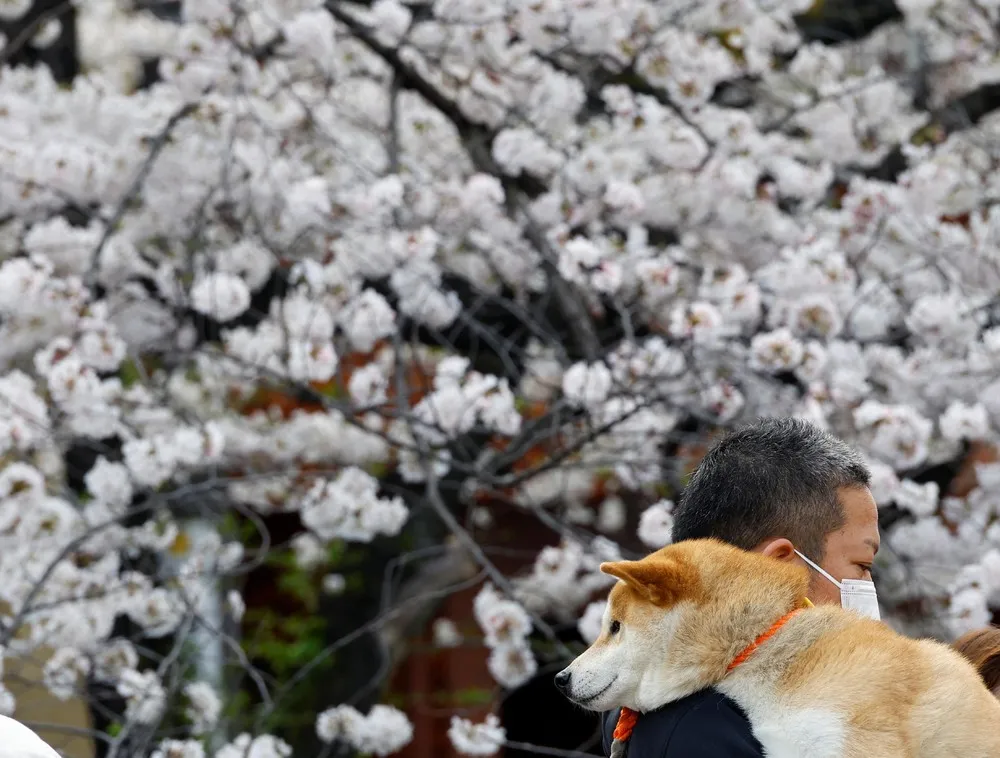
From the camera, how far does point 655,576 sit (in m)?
1.75

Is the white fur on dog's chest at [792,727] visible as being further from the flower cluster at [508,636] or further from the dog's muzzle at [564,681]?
the flower cluster at [508,636]

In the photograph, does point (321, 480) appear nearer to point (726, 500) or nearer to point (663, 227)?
point (663, 227)

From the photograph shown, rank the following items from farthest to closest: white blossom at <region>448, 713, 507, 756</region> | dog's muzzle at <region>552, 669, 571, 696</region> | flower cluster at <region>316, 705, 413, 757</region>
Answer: flower cluster at <region>316, 705, 413, 757</region> < white blossom at <region>448, 713, 507, 756</region> < dog's muzzle at <region>552, 669, 571, 696</region>

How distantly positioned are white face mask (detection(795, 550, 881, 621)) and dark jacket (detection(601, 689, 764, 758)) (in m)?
0.30

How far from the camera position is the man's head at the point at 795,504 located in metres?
1.92

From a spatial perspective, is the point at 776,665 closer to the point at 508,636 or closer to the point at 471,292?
the point at 508,636

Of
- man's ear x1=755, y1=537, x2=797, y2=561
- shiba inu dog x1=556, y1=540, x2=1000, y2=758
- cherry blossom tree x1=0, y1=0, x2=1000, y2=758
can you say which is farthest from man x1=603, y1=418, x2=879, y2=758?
cherry blossom tree x1=0, y1=0, x2=1000, y2=758

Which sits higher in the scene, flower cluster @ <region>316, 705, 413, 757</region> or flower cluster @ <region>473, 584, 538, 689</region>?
flower cluster @ <region>473, 584, 538, 689</region>

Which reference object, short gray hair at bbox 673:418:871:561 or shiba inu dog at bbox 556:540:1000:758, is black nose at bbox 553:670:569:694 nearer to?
shiba inu dog at bbox 556:540:1000:758

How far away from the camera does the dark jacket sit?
1.63 m

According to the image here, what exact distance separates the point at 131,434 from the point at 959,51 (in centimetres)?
399

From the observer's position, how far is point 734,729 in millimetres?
1650

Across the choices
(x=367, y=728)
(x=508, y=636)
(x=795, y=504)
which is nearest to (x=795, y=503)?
(x=795, y=504)

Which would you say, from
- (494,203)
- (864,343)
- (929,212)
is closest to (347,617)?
(494,203)
